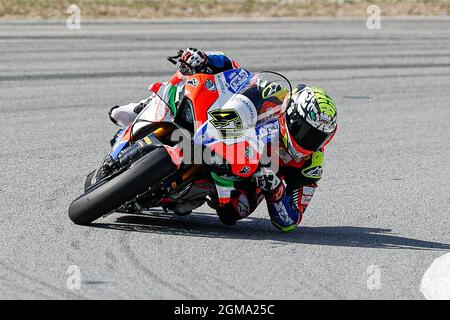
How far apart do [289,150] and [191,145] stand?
2.59 ft

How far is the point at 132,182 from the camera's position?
7.23m

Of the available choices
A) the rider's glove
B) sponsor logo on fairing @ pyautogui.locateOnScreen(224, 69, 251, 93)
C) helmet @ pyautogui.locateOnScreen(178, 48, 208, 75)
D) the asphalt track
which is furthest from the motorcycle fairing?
the rider's glove

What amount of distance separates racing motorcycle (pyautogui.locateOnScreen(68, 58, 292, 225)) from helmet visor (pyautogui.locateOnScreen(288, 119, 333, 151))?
15 centimetres

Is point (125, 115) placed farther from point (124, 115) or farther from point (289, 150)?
point (289, 150)

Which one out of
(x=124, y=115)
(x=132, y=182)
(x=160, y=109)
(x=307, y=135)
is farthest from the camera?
(x=124, y=115)

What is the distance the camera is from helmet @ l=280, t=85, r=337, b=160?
7.43 meters

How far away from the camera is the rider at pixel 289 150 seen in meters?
7.47

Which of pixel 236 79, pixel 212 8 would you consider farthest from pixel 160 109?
pixel 212 8

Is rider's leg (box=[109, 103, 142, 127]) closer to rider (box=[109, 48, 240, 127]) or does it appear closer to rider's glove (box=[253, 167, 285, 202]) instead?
rider (box=[109, 48, 240, 127])

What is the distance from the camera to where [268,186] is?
299 inches

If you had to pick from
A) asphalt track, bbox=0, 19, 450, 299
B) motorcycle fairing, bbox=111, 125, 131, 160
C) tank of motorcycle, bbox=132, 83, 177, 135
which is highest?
tank of motorcycle, bbox=132, 83, 177, 135

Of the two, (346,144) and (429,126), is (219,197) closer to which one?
(346,144)

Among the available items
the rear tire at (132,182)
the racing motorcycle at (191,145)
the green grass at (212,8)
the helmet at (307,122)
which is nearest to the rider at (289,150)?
the helmet at (307,122)
